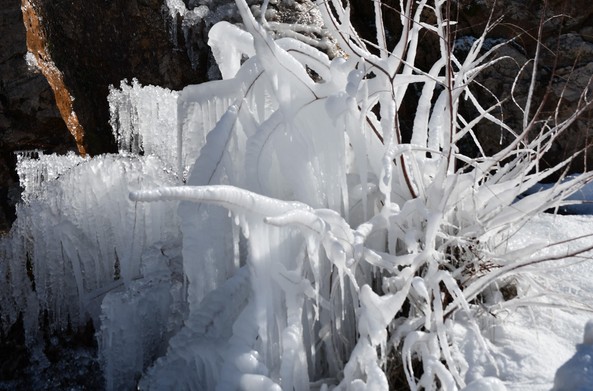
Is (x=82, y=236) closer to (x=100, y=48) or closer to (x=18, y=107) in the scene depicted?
(x=18, y=107)

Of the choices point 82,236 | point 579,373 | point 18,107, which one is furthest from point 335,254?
point 18,107

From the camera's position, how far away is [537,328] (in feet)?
7.12

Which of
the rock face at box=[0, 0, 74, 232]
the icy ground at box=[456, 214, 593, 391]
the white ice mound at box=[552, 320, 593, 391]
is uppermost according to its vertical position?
the rock face at box=[0, 0, 74, 232]

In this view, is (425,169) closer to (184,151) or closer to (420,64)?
(184,151)

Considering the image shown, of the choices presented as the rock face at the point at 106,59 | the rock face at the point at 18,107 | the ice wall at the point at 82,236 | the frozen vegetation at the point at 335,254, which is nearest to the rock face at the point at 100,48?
the rock face at the point at 106,59

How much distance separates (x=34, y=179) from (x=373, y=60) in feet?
8.45

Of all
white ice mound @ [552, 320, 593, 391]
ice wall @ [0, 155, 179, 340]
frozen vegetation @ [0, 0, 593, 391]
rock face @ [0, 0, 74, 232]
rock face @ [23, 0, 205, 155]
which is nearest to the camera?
white ice mound @ [552, 320, 593, 391]

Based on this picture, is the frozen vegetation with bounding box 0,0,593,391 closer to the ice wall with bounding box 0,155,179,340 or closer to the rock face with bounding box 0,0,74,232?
the ice wall with bounding box 0,155,179,340

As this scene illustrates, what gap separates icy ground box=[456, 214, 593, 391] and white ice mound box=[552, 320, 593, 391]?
1.22 feet

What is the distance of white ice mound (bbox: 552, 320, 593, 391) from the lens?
1414 millimetres

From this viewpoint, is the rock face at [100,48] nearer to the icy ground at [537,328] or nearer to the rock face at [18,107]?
the rock face at [18,107]

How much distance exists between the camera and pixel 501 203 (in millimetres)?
2326

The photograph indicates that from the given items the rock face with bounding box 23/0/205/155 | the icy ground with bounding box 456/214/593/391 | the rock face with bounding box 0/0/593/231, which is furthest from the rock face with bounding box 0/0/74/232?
the icy ground with bounding box 456/214/593/391

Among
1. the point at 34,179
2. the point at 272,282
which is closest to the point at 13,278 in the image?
the point at 34,179
